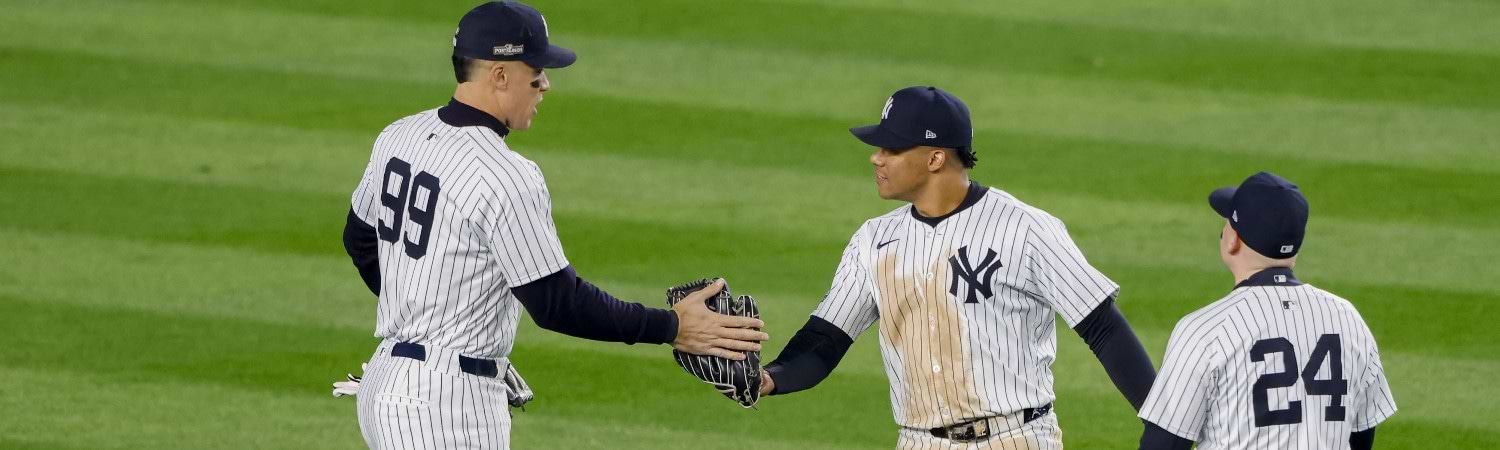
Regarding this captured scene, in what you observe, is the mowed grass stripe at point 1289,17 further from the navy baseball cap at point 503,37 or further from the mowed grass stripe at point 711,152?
the navy baseball cap at point 503,37

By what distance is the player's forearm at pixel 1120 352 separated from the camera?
4516 millimetres

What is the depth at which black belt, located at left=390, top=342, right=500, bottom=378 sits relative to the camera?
4398mm

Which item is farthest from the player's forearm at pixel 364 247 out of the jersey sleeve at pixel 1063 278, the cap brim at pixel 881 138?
the jersey sleeve at pixel 1063 278

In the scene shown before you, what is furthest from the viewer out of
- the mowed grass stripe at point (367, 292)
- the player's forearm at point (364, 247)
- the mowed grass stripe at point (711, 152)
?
the mowed grass stripe at point (711, 152)

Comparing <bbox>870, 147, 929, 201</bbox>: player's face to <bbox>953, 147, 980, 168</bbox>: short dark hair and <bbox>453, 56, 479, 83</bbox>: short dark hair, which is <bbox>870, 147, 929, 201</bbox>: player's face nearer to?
<bbox>953, 147, 980, 168</bbox>: short dark hair

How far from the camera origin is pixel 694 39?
1153 centimetres

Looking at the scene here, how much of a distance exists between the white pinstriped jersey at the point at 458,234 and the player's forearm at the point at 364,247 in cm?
37

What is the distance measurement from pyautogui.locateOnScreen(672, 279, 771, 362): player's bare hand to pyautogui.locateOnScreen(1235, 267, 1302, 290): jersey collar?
1196 mm

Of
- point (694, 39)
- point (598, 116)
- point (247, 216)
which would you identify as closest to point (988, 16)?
point (694, 39)

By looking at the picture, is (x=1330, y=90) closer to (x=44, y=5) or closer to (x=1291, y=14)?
(x=1291, y=14)

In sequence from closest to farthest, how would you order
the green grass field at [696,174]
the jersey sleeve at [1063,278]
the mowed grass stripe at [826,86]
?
the jersey sleeve at [1063,278], the green grass field at [696,174], the mowed grass stripe at [826,86]

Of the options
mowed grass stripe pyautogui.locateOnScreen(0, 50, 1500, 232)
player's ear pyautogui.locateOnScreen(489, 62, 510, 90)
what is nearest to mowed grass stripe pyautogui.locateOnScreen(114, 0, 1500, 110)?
mowed grass stripe pyautogui.locateOnScreen(0, 50, 1500, 232)

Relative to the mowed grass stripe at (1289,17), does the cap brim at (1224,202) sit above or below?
below

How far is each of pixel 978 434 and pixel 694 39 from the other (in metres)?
7.20
